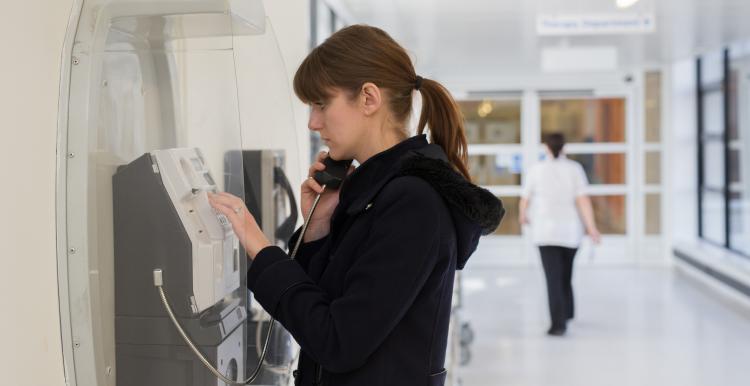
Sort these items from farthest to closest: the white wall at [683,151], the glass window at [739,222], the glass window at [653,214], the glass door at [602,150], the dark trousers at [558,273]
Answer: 1. the glass door at [602,150]
2. the glass window at [653,214]
3. the white wall at [683,151]
4. the glass window at [739,222]
5. the dark trousers at [558,273]

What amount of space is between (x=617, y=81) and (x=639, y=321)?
4736 mm

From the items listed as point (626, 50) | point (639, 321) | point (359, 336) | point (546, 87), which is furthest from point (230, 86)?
point (546, 87)

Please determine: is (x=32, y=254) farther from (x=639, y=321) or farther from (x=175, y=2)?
(x=639, y=321)

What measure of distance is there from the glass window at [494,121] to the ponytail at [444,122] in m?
10.0

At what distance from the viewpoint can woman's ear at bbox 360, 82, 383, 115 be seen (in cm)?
143

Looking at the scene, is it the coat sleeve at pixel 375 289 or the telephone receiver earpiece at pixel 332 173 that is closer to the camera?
the coat sleeve at pixel 375 289

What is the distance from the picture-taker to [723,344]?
645cm

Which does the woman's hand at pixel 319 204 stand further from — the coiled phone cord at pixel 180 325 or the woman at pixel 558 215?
the woman at pixel 558 215

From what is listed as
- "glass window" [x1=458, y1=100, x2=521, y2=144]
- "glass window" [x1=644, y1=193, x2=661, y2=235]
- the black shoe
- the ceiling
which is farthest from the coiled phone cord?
"glass window" [x1=644, y1=193, x2=661, y2=235]

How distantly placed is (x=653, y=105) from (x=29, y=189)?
10.8 metres

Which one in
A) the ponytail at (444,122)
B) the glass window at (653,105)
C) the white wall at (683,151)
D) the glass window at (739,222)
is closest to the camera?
the ponytail at (444,122)

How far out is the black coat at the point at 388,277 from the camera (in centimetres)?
131

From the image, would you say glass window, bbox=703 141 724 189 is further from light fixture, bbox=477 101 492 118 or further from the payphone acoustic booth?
the payphone acoustic booth

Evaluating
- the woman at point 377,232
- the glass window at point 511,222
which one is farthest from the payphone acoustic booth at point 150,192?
the glass window at point 511,222
